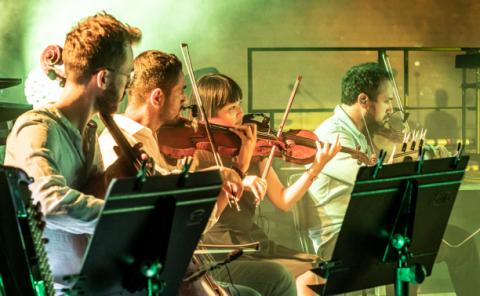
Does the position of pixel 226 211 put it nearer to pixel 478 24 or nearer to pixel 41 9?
pixel 41 9

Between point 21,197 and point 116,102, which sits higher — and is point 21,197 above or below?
below

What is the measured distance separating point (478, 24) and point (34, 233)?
20.7 feet

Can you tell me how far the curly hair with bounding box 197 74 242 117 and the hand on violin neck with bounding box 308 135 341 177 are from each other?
0.44m

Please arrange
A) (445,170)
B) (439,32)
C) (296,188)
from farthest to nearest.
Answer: (439,32)
(296,188)
(445,170)

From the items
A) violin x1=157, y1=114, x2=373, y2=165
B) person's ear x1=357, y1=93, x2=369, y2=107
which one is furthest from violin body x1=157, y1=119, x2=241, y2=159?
person's ear x1=357, y1=93, x2=369, y2=107

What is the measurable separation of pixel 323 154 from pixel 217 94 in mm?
548

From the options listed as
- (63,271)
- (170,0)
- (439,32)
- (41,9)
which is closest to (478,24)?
(439,32)

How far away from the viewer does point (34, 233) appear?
1.73m

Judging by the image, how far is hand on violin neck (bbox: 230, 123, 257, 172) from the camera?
3.26 metres

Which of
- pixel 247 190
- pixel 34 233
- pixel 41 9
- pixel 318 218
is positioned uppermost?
pixel 41 9

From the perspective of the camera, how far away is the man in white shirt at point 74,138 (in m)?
2.04

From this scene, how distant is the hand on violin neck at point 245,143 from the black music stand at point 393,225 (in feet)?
3.19

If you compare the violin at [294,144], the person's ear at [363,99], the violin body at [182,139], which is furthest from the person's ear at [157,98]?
the person's ear at [363,99]

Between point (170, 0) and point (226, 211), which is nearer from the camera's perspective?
point (226, 211)
